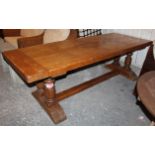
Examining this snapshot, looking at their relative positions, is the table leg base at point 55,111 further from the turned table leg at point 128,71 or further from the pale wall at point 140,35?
the pale wall at point 140,35

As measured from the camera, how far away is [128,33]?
2.69m

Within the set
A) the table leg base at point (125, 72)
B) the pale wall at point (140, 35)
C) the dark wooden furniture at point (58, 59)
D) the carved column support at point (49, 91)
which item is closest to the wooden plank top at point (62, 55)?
the dark wooden furniture at point (58, 59)

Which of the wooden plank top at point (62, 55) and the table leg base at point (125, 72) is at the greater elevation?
the wooden plank top at point (62, 55)

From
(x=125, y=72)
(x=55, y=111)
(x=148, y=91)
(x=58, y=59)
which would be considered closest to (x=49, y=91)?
(x=55, y=111)

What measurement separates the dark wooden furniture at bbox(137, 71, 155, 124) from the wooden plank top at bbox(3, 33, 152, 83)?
0.44 metres

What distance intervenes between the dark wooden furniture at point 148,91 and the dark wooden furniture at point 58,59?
1.45ft

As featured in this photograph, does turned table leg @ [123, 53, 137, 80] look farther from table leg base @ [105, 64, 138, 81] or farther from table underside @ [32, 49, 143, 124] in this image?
table underside @ [32, 49, 143, 124]

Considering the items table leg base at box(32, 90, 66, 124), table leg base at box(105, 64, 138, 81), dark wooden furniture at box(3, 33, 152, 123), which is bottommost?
table leg base at box(32, 90, 66, 124)

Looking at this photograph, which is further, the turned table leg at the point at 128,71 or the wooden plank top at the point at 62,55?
the turned table leg at the point at 128,71

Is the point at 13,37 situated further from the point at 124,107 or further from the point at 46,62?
the point at 124,107

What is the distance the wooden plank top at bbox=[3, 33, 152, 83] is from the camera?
134cm

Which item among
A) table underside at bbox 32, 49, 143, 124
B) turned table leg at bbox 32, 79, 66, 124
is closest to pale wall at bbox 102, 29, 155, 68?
table underside at bbox 32, 49, 143, 124

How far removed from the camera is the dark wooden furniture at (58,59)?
1362 mm

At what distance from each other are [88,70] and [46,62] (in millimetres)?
1395
